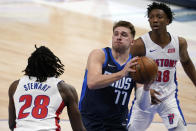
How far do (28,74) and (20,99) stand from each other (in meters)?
0.26

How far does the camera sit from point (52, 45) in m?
11.2

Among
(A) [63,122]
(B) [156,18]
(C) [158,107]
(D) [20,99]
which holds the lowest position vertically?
(A) [63,122]

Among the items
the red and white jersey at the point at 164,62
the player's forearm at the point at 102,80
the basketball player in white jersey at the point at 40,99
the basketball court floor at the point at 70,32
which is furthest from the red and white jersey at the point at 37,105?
the basketball court floor at the point at 70,32

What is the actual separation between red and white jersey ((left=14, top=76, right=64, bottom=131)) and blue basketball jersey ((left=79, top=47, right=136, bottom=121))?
0.81m

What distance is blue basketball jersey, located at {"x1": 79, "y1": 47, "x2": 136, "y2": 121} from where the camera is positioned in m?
4.82

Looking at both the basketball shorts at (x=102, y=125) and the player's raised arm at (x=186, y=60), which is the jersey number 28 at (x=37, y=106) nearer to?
the basketball shorts at (x=102, y=125)

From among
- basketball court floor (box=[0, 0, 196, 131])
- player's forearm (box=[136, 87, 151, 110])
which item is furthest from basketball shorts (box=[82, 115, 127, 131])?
basketball court floor (box=[0, 0, 196, 131])

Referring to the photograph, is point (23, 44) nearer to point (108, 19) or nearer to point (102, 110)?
point (108, 19)

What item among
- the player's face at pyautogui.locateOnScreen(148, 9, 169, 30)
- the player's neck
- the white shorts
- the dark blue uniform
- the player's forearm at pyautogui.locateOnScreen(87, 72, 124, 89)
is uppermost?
the player's face at pyautogui.locateOnScreen(148, 9, 169, 30)

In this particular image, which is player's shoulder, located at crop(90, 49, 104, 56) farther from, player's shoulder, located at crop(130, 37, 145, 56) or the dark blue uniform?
player's shoulder, located at crop(130, 37, 145, 56)

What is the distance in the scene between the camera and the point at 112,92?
190 inches

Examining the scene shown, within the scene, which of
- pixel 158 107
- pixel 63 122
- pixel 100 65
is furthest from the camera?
pixel 63 122

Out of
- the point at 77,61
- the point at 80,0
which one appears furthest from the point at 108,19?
the point at 77,61

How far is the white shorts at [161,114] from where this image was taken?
5.58m
